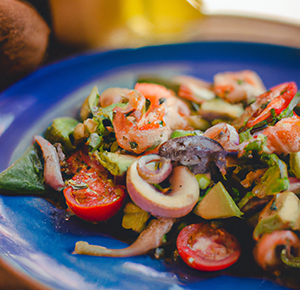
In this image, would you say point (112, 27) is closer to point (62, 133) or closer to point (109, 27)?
point (109, 27)

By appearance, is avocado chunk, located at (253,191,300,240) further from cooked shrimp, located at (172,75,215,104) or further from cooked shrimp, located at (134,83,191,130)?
cooked shrimp, located at (172,75,215,104)

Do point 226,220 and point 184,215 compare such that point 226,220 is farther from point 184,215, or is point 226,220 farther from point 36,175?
point 36,175

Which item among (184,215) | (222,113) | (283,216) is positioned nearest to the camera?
(283,216)

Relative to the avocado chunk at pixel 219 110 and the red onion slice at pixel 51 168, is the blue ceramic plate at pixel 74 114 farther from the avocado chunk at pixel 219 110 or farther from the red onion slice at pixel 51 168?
the avocado chunk at pixel 219 110

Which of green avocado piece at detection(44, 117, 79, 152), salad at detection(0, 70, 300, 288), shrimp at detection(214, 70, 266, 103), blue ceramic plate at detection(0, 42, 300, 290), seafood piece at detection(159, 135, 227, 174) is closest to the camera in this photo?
blue ceramic plate at detection(0, 42, 300, 290)

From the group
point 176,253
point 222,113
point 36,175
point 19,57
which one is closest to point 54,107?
point 19,57

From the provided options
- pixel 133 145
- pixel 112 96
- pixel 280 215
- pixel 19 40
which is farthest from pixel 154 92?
pixel 280 215

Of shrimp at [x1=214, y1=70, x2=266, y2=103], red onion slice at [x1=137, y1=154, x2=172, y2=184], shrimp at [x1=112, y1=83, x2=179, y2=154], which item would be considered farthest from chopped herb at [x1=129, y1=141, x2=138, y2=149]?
shrimp at [x1=214, y1=70, x2=266, y2=103]

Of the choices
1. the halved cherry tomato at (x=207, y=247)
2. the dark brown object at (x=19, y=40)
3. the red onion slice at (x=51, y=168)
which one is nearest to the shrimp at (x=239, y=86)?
the halved cherry tomato at (x=207, y=247)
